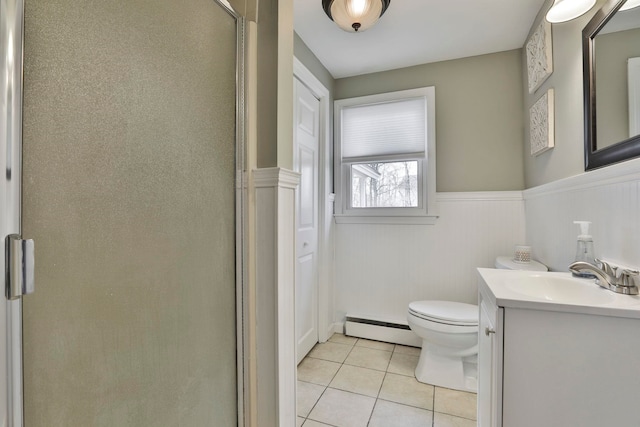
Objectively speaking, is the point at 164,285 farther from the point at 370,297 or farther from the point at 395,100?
the point at 395,100

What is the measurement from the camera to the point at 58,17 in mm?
628

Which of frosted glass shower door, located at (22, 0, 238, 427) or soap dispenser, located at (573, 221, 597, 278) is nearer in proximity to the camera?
frosted glass shower door, located at (22, 0, 238, 427)

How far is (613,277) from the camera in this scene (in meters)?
0.89

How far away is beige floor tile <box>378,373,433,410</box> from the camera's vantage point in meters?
1.64

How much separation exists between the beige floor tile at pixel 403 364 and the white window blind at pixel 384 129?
61.2 inches

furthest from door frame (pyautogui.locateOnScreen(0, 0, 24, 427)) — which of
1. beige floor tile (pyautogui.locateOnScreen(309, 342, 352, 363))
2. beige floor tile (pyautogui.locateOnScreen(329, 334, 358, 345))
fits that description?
beige floor tile (pyautogui.locateOnScreen(329, 334, 358, 345))

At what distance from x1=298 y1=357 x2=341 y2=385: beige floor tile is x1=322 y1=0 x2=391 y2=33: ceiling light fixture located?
2.08 meters

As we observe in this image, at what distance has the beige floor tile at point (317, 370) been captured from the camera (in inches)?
73.7

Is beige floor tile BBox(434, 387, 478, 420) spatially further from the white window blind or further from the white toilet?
the white window blind

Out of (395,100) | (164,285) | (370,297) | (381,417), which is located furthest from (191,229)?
(395,100)

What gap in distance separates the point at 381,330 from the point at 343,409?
895mm

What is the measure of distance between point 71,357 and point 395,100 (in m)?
2.45

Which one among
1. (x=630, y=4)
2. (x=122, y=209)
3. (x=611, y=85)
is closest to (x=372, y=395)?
(x=122, y=209)

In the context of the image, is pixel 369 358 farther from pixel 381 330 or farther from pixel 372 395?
pixel 372 395
